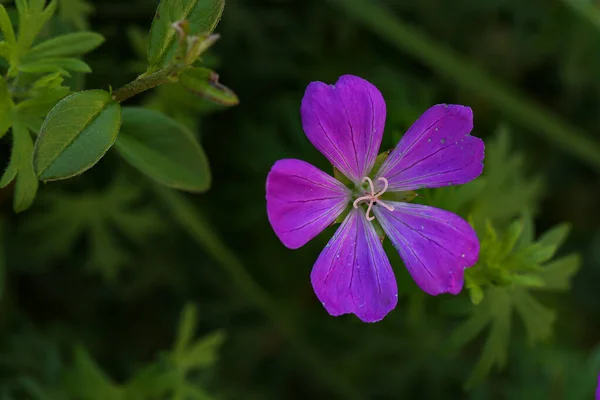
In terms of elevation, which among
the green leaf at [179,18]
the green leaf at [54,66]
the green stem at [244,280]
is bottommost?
the green stem at [244,280]

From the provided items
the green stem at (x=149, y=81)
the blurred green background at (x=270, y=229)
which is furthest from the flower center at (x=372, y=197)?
the blurred green background at (x=270, y=229)

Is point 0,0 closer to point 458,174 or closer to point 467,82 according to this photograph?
point 458,174

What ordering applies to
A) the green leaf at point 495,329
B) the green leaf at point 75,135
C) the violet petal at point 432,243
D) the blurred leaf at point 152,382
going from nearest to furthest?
the green leaf at point 75,135
the violet petal at point 432,243
the green leaf at point 495,329
the blurred leaf at point 152,382

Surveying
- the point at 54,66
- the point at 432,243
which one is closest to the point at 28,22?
the point at 54,66

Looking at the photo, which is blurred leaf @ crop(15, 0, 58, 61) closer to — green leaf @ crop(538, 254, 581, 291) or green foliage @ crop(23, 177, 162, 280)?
green foliage @ crop(23, 177, 162, 280)

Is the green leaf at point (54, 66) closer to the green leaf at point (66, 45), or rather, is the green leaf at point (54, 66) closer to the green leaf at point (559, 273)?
the green leaf at point (66, 45)
